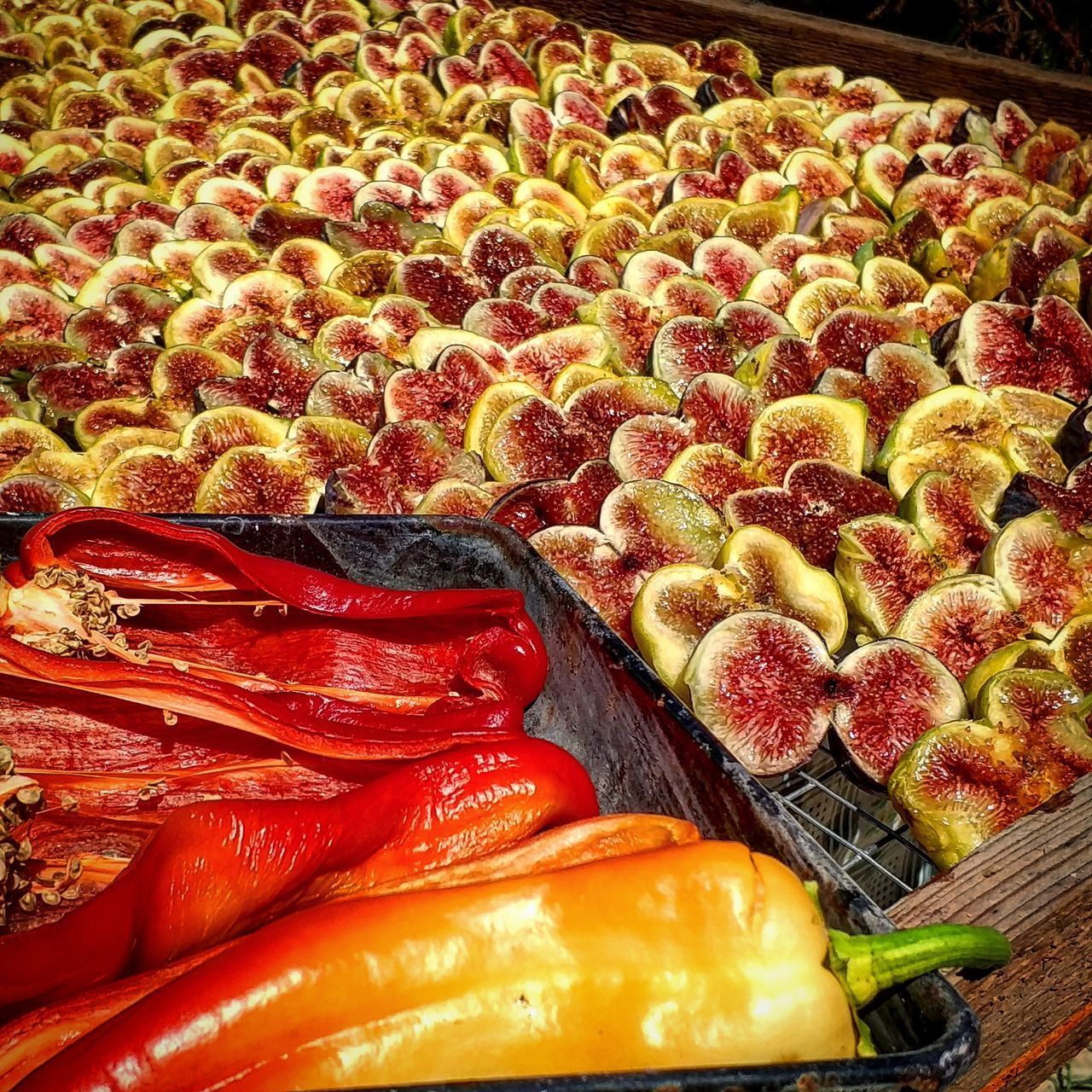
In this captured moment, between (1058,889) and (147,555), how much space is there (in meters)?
1.75

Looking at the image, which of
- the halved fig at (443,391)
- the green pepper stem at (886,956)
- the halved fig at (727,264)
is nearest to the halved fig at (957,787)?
the green pepper stem at (886,956)

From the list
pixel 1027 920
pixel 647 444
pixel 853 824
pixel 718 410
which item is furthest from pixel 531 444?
pixel 1027 920

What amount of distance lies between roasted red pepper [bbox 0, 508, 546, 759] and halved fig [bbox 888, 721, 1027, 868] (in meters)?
0.92

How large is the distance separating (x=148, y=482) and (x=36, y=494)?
0.29m

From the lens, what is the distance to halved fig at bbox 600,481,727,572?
2621 millimetres

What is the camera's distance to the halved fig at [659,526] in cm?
262

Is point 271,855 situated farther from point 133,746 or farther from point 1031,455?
point 1031,455

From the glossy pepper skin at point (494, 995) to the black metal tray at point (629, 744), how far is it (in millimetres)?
97

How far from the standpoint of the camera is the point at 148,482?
2.70 metres

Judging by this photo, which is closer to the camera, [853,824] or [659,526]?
[659,526]

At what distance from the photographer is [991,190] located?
4508 millimetres

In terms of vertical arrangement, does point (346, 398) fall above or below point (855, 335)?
below

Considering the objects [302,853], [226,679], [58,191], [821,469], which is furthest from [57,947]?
[58,191]

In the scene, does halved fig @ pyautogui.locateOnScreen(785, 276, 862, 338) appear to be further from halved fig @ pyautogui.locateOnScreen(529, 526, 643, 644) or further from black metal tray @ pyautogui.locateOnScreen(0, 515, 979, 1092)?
black metal tray @ pyautogui.locateOnScreen(0, 515, 979, 1092)
